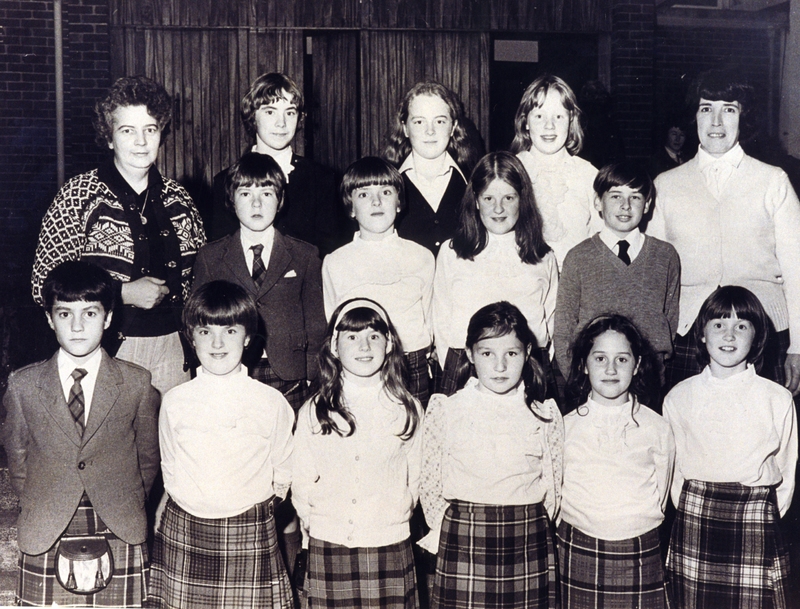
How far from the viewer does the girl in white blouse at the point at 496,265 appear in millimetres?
3439

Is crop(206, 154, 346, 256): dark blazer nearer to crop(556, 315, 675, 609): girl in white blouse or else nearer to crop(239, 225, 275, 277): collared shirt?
crop(239, 225, 275, 277): collared shirt

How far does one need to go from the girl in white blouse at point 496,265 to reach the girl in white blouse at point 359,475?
19.2 inches

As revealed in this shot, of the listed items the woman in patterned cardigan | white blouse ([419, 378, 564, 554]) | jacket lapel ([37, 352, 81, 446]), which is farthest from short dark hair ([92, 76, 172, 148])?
white blouse ([419, 378, 564, 554])

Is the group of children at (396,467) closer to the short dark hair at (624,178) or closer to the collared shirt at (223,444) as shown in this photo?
the collared shirt at (223,444)

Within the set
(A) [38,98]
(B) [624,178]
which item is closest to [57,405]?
(B) [624,178]

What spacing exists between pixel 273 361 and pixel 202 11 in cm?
425

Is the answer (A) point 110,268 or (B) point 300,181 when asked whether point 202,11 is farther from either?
(A) point 110,268

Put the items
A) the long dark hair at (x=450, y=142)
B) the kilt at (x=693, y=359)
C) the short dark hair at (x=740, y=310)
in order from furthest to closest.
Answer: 1. the long dark hair at (x=450, y=142)
2. the kilt at (x=693, y=359)
3. the short dark hair at (x=740, y=310)

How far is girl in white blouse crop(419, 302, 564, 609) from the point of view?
2.94 meters

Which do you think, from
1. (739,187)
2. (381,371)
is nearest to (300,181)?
(381,371)

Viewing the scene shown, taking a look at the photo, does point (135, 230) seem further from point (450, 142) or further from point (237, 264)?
point (450, 142)

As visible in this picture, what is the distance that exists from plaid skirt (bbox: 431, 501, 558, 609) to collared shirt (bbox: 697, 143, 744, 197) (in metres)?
1.75

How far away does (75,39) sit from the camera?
644 centimetres

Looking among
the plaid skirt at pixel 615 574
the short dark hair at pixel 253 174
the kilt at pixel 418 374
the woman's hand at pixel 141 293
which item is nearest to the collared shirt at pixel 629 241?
the kilt at pixel 418 374
